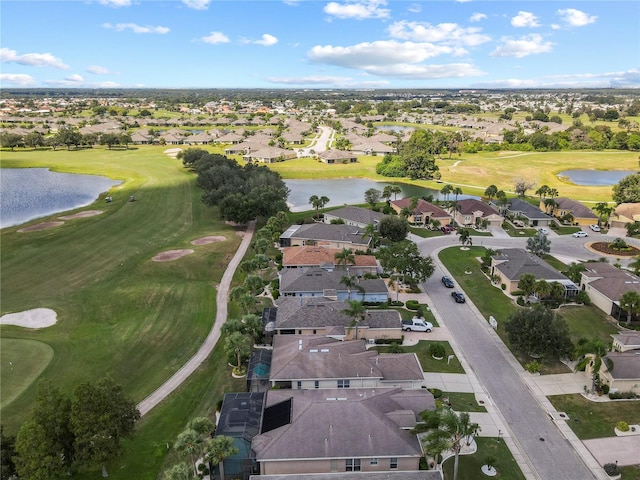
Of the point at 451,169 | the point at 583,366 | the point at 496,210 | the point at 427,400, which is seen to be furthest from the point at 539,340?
the point at 451,169

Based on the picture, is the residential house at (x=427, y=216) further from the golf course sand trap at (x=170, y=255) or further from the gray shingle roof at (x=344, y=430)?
the gray shingle roof at (x=344, y=430)

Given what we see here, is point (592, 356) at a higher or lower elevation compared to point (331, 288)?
lower

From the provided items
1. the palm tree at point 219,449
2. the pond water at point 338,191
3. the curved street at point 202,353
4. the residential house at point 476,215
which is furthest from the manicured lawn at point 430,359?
the pond water at point 338,191

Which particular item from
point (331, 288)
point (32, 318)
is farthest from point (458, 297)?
point (32, 318)

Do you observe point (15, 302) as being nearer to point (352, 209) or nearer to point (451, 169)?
point (352, 209)

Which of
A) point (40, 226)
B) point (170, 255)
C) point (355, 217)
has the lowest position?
point (170, 255)

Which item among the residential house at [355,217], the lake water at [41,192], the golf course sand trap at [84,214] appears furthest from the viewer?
the lake water at [41,192]

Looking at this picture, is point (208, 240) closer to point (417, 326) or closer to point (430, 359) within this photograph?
point (417, 326)
